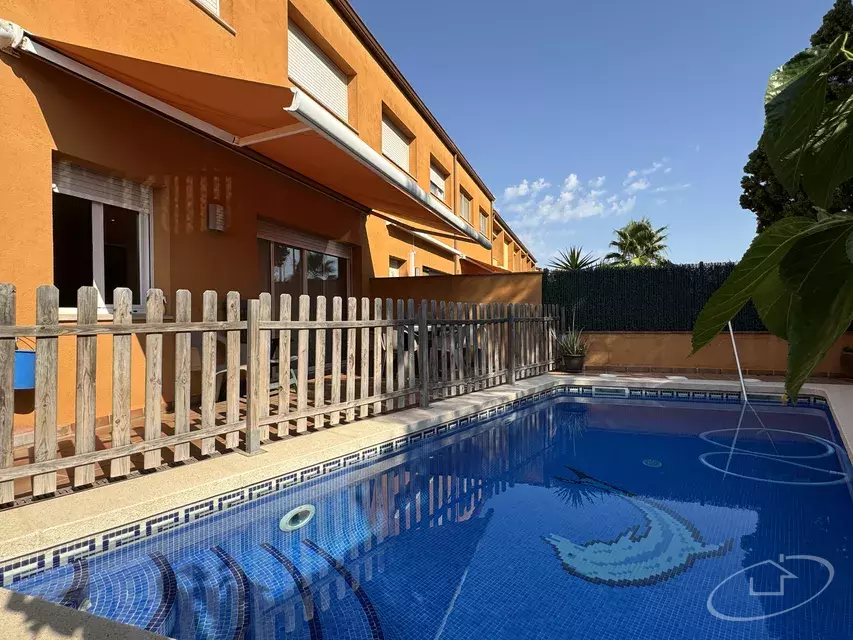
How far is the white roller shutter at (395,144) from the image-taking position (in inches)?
587

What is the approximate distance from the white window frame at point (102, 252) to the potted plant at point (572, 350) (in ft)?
33.9

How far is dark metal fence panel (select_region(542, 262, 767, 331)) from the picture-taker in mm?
13922

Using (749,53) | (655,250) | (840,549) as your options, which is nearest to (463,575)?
(840,549)

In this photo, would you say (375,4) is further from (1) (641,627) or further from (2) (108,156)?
(1) (641,627)

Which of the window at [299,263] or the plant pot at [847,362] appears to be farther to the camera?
the plant pot at [847,362]

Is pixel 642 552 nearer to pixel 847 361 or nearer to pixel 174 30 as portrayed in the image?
pixel 174 30

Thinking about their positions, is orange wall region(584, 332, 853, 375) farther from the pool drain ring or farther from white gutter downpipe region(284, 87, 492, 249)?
the pool drain ring

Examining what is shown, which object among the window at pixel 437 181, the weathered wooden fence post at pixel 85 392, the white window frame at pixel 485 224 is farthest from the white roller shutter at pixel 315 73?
the white window frame at pixel 485 224

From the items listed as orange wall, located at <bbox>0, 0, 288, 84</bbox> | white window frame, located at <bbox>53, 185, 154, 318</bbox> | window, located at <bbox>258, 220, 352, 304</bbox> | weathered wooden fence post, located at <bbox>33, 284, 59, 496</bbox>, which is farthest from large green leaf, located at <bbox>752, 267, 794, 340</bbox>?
window, located at <bbox>258, 220, 352, 304</bbox>

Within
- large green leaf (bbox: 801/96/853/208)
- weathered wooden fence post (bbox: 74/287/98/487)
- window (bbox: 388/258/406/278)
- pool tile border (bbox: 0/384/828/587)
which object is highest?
window (bbox: 388/258/406/278)

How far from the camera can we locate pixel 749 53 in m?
1.86

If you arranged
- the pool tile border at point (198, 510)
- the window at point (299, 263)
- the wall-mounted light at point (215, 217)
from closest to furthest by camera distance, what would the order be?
the pool tile border at point (198, 510), the wall-mounted light at point (215, 217), the window at point (299, 263)

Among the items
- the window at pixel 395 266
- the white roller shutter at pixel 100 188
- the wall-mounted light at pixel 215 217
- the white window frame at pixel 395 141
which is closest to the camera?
the white roller shutter at pixel 100 188

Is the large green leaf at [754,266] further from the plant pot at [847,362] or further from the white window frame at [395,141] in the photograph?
the white window frame at [395,141]
